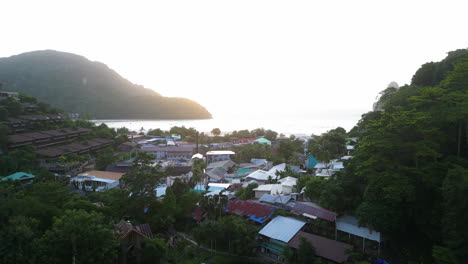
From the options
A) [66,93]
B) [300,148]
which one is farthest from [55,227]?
[66,93]

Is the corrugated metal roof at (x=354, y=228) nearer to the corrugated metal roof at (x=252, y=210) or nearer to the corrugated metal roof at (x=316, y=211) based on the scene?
the corrugated metal roof at (x=316, y=211)

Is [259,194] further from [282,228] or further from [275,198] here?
[282,228]

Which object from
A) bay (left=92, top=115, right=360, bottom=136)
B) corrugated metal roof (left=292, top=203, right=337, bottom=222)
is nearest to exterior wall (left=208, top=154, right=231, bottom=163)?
corrugated metal roof (left=292, top=203, right=337, bottom=222)

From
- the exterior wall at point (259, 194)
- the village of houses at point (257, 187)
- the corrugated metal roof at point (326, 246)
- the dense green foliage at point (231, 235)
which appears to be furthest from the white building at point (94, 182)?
the corrugated metal roof at point (326, 246)

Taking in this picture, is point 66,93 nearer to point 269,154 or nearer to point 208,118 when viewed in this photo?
point 208,118

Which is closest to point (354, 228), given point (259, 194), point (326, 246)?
point (326, 246)

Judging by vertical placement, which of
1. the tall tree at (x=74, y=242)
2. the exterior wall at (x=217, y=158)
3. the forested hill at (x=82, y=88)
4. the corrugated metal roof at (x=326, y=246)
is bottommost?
the exterior wall at (x=217, y=158)
